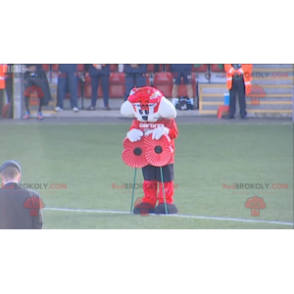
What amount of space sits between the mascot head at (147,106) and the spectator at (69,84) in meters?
5.83

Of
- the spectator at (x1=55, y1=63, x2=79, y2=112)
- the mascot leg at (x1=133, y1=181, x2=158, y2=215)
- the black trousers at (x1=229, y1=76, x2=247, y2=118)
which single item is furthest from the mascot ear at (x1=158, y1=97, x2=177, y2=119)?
the spectator at (x1=55, y1=63, x2=79, y2=112)

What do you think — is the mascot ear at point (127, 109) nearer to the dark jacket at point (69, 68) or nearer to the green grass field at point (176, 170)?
the green grass field at point (176, 170)

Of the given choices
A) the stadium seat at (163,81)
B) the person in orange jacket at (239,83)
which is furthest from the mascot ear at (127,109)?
the person in orange jacket at (239,83)

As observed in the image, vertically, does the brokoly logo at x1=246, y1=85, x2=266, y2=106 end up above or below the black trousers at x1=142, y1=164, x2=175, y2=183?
above

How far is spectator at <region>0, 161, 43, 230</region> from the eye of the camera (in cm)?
495

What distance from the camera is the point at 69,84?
1374 centimetres

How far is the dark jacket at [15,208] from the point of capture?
16.2ft

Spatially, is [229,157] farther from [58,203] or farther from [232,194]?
[58,203]

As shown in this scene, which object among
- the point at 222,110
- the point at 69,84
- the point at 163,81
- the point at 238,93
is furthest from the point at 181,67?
the point at 222,110

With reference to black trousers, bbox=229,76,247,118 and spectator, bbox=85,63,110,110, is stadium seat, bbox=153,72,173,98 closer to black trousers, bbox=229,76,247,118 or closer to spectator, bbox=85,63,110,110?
spectator, bbox=85,63,110,110

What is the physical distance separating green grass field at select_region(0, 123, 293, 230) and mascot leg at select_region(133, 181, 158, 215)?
0.45ft

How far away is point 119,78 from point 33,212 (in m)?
9.21

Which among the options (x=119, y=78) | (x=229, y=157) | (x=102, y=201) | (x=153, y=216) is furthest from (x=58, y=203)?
(x=119, y=78)

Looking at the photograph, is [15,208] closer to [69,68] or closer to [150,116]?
[150,116]
